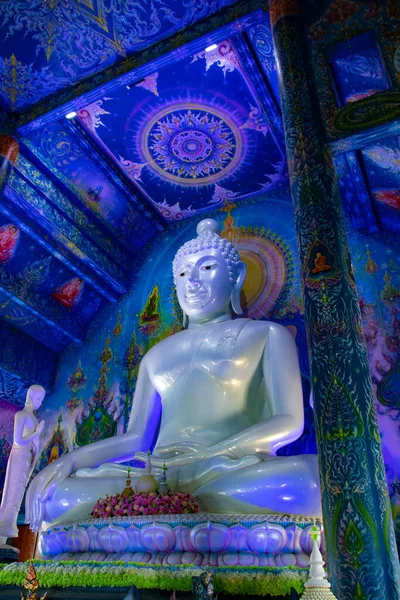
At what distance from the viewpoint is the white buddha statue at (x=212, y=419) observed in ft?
9.74

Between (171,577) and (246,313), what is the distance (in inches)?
148

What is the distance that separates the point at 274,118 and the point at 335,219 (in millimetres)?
2695

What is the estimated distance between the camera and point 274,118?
539cm

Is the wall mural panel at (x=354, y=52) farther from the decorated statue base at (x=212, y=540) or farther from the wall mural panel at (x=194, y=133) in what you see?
the decorated statue base at (x=212, y=540)

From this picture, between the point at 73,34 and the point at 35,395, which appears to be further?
the point at 35,395

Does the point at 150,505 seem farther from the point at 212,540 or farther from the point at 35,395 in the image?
the point at 35,395

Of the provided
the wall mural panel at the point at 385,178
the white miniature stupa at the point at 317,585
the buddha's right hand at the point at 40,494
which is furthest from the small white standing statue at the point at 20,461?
the wall mural panel at the point at 385,178

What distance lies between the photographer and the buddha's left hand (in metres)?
3.33

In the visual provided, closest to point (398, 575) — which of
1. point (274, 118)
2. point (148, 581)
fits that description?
point (148, 581)

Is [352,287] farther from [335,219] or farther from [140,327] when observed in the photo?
[140,327]

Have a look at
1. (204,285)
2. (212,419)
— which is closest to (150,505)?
(212,419)

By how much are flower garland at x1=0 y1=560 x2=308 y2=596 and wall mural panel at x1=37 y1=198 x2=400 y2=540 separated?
91.1 inches

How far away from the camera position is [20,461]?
5.38 m

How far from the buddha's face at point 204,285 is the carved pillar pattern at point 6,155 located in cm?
190
